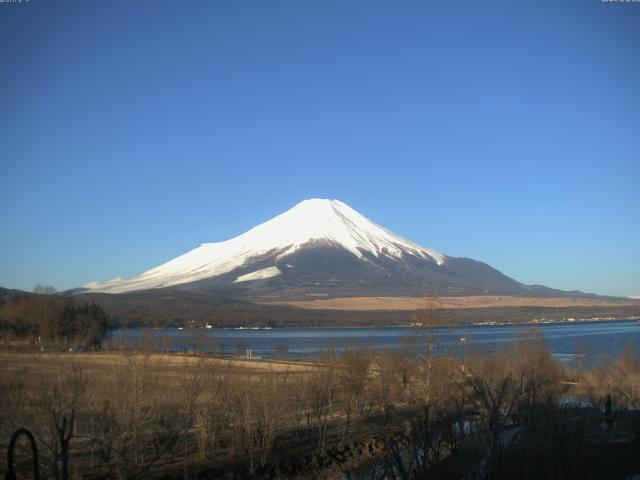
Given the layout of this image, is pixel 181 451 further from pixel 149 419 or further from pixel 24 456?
pixel 24 456

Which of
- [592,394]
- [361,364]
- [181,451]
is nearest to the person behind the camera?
[181,451]

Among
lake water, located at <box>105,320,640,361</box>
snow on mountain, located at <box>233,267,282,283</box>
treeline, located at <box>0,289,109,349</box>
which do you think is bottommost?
lake water, located at <box>105,320,640,361</box>

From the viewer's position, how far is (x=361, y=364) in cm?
2194

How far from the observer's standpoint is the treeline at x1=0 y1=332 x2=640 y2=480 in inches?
317

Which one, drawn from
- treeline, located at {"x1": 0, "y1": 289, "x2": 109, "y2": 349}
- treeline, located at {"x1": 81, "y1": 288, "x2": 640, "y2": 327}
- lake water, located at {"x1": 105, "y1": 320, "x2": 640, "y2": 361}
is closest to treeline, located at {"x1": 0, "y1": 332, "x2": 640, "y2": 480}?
lake water, located at {"x1": 105, "y1": 320, "x2": 640, "y2": 361}

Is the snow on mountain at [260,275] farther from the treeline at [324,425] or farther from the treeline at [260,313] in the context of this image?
the treeline at [324,425]

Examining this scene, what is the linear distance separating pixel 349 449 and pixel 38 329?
108ft

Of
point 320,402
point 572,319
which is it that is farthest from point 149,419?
point 572,319

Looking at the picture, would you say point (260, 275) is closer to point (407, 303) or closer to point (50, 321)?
point (407, 303)

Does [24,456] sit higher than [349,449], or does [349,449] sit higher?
[24,456]

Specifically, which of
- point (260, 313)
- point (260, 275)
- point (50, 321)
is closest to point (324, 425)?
point (50, 321)

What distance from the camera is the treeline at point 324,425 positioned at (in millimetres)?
8062

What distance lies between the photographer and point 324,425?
57.0ft

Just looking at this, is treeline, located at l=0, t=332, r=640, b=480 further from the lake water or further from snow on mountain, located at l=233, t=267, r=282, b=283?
snow on mountain, located at l=233, t=267, r=282, b=283
